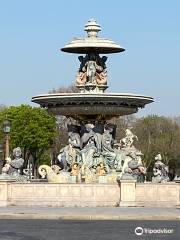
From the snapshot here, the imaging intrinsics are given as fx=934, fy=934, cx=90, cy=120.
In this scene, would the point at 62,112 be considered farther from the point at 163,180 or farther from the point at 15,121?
the point at 15,121

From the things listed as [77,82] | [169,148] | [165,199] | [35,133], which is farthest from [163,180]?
[169,148]

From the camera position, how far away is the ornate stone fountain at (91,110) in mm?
38875

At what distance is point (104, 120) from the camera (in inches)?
1608

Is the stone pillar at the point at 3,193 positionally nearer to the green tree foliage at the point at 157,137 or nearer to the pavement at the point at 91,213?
the pavement at the point at 91,213

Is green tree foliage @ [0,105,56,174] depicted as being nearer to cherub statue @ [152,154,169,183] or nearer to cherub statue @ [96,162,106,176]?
cherub statue @ [152,154,169,183]

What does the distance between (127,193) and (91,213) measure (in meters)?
4.34

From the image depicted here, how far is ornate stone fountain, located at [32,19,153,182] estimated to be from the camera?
38.9 metres

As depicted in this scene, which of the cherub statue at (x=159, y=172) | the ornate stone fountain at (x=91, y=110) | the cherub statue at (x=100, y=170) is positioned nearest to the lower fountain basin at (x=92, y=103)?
the ornate stone fountain at (x=91, y=110)

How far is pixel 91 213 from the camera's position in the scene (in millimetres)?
31906

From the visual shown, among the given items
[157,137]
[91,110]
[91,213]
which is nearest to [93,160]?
[91,110]

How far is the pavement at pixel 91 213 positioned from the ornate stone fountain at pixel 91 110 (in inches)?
172

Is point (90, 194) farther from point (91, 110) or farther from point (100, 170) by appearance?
point (91, 110)

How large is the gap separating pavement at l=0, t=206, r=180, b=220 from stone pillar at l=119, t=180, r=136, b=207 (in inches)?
30.8

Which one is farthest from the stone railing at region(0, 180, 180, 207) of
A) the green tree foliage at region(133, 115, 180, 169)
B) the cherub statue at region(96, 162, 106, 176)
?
the green tree foliage at region(133, 115, 180, 169)
